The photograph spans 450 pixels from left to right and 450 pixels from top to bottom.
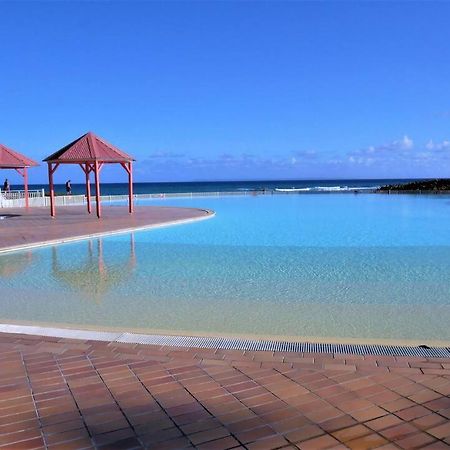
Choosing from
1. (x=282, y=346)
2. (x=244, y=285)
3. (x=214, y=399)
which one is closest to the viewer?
(x=214, y=399)

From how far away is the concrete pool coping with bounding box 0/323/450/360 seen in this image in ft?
11.8

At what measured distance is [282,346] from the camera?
378cm

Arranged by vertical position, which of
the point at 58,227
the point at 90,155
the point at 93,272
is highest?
the point at 90,155

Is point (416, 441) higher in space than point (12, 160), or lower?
lower

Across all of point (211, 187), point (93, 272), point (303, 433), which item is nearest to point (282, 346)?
point (303, 433)

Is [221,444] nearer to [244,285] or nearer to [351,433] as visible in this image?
[351,433]

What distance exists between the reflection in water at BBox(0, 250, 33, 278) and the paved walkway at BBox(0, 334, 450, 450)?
4.72m

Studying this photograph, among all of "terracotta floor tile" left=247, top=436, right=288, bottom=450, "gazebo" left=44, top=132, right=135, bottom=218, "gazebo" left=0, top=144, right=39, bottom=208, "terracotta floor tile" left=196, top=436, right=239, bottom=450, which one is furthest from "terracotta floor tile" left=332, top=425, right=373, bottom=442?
"gazebo" left=0, top=144, right=39, bottom=208

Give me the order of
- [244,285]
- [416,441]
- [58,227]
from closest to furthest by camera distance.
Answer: [416,441], [244,285], [58,227]

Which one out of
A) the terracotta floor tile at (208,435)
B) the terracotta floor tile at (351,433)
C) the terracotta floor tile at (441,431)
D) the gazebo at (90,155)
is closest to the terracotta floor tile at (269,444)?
the terracotta floor tile at (208,435)

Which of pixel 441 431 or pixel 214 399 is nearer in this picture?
pixel 441 431

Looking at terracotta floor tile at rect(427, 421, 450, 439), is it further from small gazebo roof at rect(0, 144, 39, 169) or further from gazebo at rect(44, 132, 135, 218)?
small gazebo roof at rect(0, 144, 39, 169)

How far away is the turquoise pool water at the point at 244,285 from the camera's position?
5008 millimetres

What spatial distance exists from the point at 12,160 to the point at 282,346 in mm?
19408
